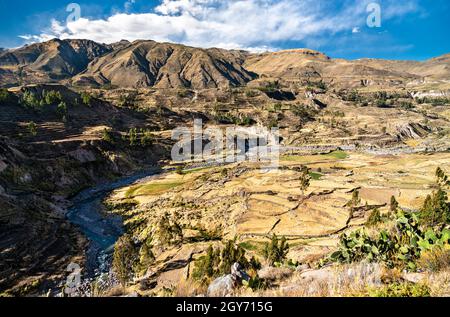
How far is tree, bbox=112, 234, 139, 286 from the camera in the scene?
38000 mm

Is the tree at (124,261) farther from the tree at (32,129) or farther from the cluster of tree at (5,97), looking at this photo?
the cluster of tree at (5,97)

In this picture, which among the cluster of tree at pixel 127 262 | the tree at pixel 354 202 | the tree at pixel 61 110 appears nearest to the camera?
the cluster of tree at pixel 127 262

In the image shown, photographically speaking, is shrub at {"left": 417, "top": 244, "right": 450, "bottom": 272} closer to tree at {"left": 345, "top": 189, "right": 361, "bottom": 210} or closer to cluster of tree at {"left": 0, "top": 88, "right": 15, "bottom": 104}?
tree at {"left": 345, "top": 189, "right": 361, "bottom": 210}

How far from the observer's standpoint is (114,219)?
6850cm

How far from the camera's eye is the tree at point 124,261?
3800 centimetres

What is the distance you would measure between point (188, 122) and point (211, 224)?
420 feet

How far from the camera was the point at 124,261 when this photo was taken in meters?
39.9

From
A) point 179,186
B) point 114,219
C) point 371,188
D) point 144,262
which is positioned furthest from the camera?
point 179,186

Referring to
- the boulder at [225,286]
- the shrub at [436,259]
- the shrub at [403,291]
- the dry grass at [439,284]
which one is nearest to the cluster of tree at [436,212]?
the shrub at [436,259]

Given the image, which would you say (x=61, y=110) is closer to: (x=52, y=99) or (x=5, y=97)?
(x=52, y=99)

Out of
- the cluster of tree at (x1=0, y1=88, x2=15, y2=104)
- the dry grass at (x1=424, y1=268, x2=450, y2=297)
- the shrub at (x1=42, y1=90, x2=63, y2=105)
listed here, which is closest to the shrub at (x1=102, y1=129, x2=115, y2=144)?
the shrub at (x1=42, y1=90, x2=63, y2=105)

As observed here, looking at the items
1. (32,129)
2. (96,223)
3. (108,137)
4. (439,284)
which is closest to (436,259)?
(439,284)
